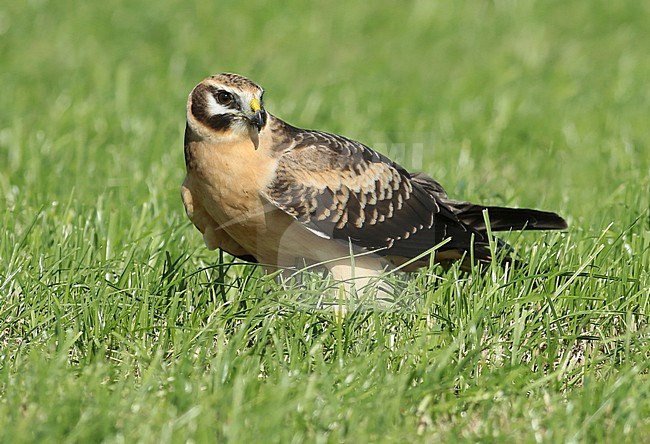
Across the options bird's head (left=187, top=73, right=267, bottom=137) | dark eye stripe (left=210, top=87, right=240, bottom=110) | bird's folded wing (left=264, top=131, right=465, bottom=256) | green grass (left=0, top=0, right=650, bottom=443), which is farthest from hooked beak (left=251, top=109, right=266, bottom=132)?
green grass (left=0, top=0, right=650, bottom=443)

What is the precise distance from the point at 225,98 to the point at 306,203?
68 centimetres

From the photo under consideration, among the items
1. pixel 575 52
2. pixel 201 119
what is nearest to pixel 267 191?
pixel 201 119

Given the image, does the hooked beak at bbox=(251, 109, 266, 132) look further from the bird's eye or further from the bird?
the bird's eye

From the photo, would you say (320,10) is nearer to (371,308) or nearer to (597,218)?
(597,218)

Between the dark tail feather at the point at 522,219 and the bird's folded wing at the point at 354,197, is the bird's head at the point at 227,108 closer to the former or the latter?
the bird's folded wing at the point at 354,197

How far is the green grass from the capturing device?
3930mm

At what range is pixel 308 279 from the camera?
17.1 ft

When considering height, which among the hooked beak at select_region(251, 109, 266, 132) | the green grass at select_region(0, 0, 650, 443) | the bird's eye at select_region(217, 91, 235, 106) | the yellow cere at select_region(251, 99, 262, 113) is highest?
the bird's eye at select_region(217, 91, 235, 106)

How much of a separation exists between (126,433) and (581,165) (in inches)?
235

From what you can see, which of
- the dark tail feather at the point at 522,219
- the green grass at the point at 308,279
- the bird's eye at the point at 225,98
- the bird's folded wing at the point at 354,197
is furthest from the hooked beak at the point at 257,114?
the dark tail feather at the point at 522,219

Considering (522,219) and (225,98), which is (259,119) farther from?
(522,219)

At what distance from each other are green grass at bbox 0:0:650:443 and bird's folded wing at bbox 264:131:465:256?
34 cm

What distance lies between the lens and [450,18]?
→ 44.0 ft

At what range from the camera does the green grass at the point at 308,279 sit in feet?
12.9
